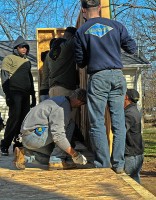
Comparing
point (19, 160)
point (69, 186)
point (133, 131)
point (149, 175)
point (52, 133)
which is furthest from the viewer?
point (149, 175)

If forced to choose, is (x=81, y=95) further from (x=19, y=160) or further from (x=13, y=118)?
(x=13, y=118)

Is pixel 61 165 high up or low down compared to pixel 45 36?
down

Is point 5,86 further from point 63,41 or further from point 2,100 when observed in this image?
point 2,100

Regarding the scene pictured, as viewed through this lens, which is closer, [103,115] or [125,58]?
[103,115]

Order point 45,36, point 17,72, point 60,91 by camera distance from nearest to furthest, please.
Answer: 1. point 60,91
2. point 17,72
3. point 45,36

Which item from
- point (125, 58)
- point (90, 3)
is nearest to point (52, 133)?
point (90, 3)

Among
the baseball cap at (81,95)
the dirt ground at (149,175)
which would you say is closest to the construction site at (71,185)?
the baseball cap at (81,95)

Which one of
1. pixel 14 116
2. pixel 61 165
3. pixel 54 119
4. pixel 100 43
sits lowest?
pixel 61 165

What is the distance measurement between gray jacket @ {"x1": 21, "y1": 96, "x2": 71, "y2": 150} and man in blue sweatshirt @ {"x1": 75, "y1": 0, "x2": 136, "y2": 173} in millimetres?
322

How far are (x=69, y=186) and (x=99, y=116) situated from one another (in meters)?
0.94

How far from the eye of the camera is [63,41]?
508cm

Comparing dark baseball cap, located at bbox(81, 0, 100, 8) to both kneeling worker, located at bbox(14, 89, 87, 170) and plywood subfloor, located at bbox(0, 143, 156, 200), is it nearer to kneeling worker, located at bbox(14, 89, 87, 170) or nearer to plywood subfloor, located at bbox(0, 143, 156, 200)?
kneeling worker, located at bbox(14, 89, 87, 170)

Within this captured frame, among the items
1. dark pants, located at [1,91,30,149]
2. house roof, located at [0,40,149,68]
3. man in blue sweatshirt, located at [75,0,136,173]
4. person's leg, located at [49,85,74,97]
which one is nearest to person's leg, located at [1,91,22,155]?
dark pants, located at [1,91,30,149]

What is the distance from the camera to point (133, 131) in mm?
4984
